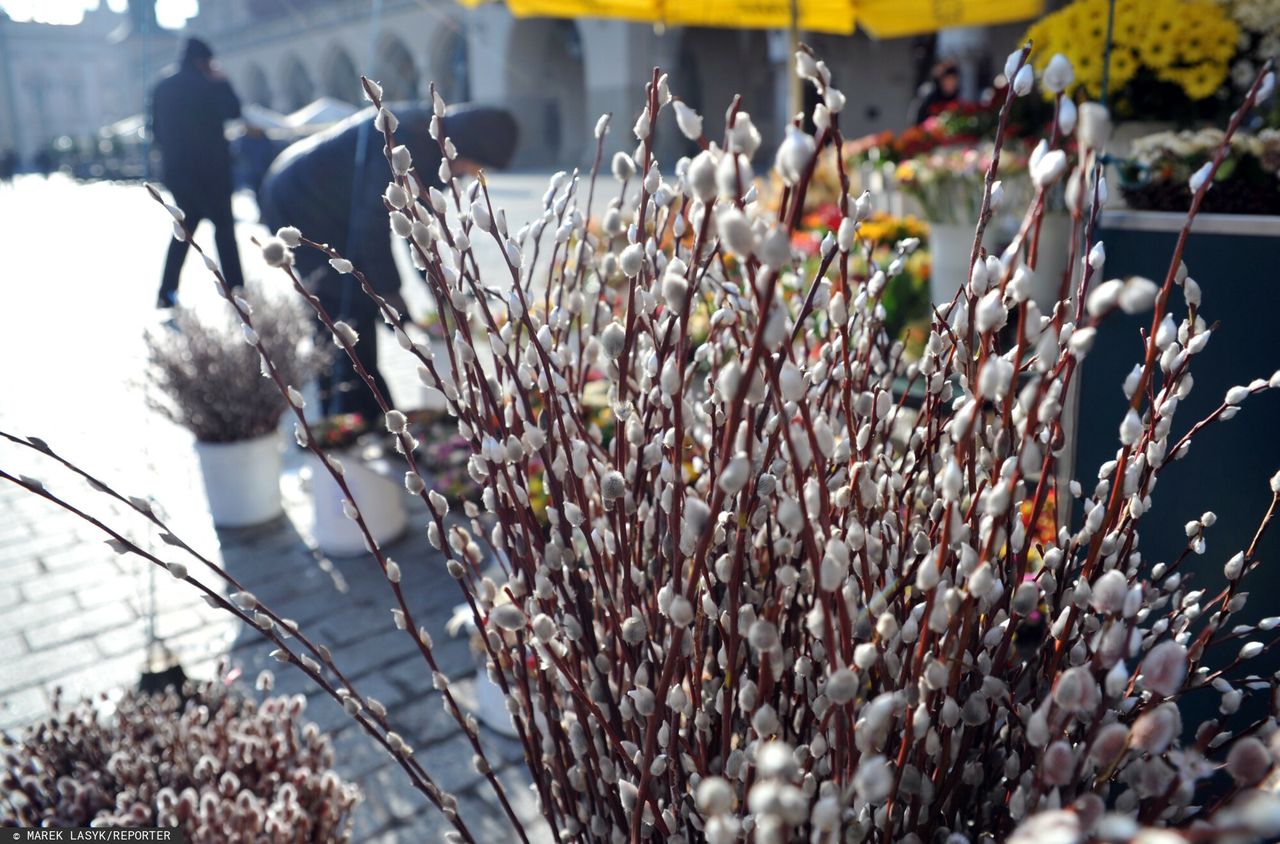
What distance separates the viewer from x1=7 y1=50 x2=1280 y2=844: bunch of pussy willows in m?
0.63

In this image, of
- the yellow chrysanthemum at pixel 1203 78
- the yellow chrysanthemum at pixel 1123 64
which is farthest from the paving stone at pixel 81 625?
the yellow chrysanthemum at pixel 1203 78

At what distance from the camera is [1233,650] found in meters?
1.65

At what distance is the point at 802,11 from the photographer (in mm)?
6805

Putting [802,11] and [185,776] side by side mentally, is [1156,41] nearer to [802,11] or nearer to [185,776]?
[185,776]

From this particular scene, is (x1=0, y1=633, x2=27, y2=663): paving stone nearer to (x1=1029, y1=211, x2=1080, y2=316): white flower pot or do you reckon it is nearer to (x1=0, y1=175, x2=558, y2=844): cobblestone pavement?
(x1=0, y1=175, x2=558, y2=844): cobblestone pavement

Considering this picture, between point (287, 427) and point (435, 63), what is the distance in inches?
960

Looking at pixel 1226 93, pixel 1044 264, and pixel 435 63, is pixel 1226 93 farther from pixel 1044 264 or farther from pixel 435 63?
pixel 435 63

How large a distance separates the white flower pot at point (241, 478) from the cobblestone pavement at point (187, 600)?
0.30 ft

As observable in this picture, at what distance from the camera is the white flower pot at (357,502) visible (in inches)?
151

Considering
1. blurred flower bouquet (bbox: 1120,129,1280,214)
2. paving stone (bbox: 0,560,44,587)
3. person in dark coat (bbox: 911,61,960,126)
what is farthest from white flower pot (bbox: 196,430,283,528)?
person in dark coat (bbox: 911,61,960,126)

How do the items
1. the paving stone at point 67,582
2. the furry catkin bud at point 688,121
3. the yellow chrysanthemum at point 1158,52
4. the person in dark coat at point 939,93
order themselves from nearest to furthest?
the furry catkin bud at point 688,121 < the yellow chrysanthemum at point 1158,52 < the paving stone at point 67,582 < the person in dark coat at point 939,93

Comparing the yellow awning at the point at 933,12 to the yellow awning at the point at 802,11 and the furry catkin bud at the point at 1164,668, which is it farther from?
the furry catkin bud at the point at 1164,668

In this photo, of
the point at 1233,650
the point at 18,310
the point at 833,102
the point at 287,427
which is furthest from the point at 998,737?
the point at 18,310

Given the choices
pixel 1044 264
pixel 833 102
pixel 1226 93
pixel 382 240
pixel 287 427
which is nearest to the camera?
pixel 833 102
